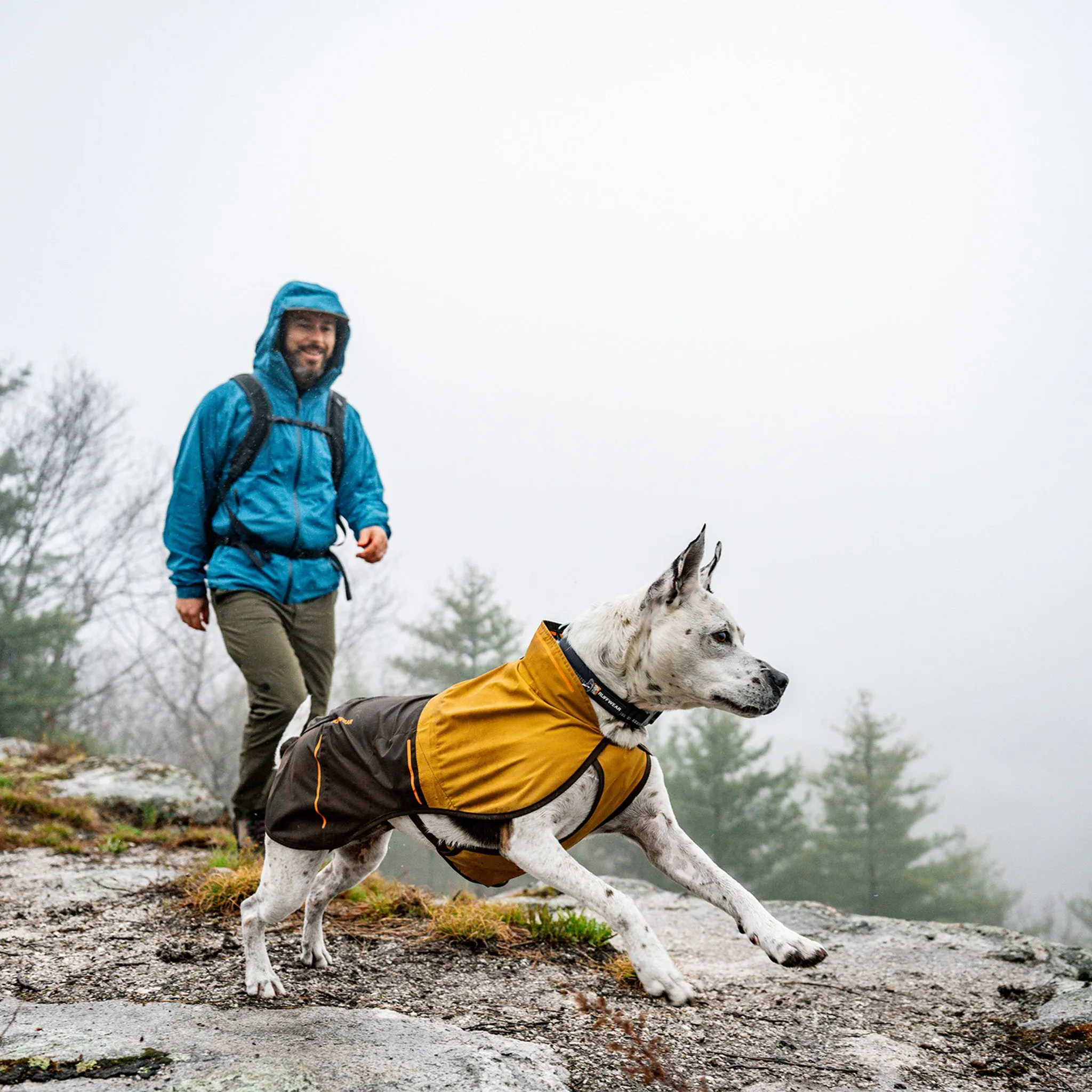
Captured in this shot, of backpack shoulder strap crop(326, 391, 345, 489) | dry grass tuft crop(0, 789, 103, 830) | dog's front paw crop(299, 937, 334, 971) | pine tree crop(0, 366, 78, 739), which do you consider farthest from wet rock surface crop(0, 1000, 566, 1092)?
pine tree crop(0, 366, 78, 739)

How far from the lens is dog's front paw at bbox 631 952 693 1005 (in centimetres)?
299

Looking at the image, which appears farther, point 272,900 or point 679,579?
point 272,900

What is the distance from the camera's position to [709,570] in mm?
3709

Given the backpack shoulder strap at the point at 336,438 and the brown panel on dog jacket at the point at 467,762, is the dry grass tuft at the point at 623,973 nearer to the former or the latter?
the brown panel on dog jacket at the point at 467,762

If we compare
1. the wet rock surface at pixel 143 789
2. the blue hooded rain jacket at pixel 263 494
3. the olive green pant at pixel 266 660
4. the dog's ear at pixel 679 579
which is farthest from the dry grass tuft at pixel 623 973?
the wet rock surface at pixel 143 789

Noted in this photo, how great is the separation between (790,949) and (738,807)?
30.1 meters

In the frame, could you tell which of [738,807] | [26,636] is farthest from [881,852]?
[26,636]

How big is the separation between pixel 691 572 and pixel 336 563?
2.76 metres

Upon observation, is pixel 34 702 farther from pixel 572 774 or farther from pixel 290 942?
pixel 572 774

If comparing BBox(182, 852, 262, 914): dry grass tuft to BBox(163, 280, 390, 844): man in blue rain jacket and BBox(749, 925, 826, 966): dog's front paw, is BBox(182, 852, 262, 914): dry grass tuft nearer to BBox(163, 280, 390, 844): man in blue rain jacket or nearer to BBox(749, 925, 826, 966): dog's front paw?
BBox(163, 280, 390, 844): man in blue rain jacket

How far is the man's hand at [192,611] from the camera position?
5.32 m

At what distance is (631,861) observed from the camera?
33.5m

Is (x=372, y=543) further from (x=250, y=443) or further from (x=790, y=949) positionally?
(x=790, y=949)

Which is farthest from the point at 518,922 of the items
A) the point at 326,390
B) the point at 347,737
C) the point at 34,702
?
the point at 34,702
